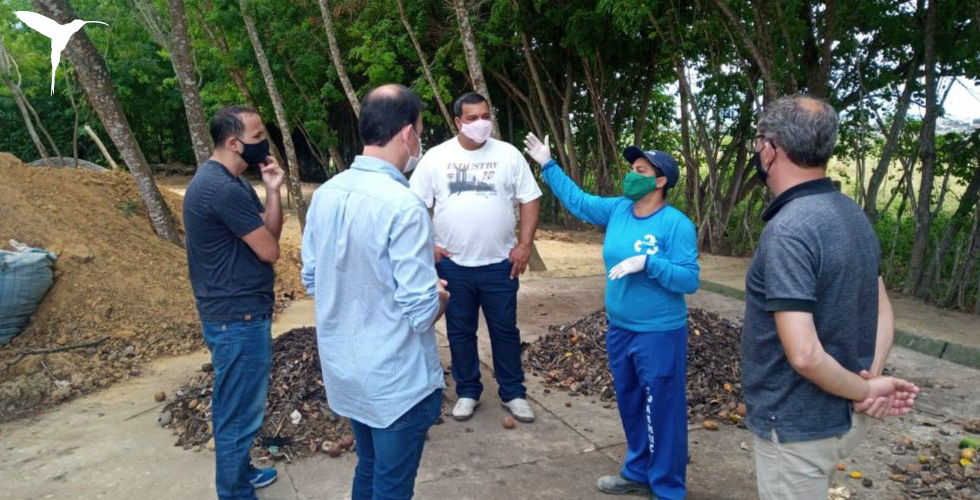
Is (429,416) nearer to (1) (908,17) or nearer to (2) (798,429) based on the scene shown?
(2) (798,429)

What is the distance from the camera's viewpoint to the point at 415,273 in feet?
7.17

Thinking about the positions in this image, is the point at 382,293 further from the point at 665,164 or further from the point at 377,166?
the point at 665,164

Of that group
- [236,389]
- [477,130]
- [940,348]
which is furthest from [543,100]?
[236,389]

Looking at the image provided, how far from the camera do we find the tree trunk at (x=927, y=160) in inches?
281

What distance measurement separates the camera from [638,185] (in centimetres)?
318

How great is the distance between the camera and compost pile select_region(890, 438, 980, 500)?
3.46 meters

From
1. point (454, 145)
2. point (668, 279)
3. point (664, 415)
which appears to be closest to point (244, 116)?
point (454, 145)

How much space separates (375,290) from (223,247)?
1.13 meters

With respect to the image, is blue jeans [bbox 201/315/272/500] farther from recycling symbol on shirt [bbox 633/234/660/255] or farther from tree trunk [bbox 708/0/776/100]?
tree trunk [bbox 708/0/776/100]

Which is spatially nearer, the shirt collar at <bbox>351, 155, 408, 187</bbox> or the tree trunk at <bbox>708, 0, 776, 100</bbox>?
the shirt collar at <bbox>351, 155, 408, 187</bbox>

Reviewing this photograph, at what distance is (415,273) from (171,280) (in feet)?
19.3

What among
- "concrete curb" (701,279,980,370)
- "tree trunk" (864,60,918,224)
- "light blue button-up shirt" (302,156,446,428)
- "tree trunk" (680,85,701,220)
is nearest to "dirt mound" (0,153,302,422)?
"light blue button-up shirt" (302,156,446,428)

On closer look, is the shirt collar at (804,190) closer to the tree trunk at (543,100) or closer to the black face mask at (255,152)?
the black face mask at (255,152)

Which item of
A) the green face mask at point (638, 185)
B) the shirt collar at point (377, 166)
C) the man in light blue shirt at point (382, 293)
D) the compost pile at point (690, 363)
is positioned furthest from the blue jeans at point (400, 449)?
the compost pile at point (690, 363)
